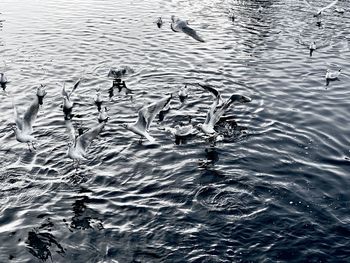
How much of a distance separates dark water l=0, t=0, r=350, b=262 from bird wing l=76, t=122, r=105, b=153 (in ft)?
2.67

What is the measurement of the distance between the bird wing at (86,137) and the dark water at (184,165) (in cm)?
81

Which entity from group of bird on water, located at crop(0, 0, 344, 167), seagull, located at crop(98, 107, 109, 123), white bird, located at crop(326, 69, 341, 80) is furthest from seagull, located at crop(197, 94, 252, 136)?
white bird, located at crop(326, 69, 341, 80)

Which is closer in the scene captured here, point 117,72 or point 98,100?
point 98,100

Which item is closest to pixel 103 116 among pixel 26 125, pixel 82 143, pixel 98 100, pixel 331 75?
pixel 98 100

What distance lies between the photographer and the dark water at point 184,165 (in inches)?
412

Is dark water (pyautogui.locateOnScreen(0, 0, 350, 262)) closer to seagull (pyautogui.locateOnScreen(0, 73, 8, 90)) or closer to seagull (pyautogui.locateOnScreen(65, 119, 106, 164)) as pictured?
seagull (pyautogui.locateOnScreen(0, 73, 8, 90))

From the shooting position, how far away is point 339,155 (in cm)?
1412

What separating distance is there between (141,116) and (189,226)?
15.7 feet

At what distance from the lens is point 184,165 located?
1379cm

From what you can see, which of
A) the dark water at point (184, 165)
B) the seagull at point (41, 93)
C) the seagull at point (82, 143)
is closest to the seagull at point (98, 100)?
the dark water at point (184, 165)

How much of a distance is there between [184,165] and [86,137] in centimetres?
326

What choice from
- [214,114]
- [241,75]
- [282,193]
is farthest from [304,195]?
[241,75]

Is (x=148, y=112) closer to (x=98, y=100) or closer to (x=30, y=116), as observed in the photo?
(x=98, y=100)

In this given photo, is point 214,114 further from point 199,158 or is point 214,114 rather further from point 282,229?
point 282,229
